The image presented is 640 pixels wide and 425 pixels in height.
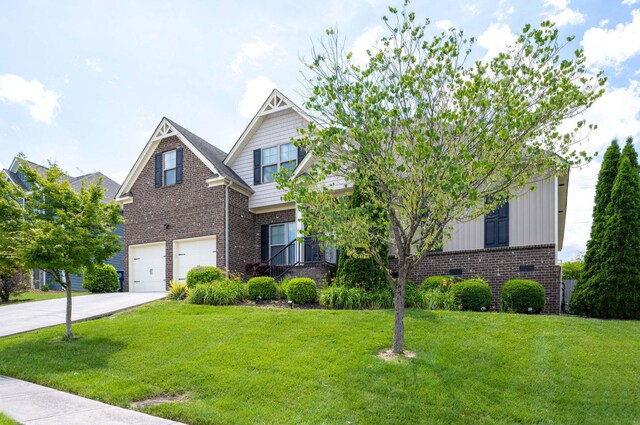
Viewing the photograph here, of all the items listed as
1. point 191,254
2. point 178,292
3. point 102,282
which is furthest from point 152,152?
point 178,292

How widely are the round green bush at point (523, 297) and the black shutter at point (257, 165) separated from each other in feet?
33.2

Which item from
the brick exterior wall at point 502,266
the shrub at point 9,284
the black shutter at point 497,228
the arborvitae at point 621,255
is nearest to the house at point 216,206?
the brick exterior wall at point 502,266

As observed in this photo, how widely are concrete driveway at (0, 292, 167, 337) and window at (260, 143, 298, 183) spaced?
5.98 m

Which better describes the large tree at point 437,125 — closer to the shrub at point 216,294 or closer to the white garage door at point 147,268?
the shrub at point 216,294

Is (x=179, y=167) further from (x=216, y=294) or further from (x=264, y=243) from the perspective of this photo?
(x=216, y=294)

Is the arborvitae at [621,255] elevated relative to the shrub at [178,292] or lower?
elevated

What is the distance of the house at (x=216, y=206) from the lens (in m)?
16.0

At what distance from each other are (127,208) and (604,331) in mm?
17232

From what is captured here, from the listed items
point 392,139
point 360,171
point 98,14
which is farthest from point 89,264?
point 392,139

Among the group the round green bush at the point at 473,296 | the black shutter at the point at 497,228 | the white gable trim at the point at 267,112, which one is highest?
the white gable trim at the point at 267,112

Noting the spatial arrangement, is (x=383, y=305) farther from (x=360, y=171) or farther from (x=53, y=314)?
(x=53, y=314)

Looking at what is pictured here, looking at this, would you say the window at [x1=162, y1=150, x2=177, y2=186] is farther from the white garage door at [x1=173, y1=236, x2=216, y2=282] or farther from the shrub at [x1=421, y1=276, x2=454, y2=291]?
the shrub at [x1=421, y1=276, x2=454, y2=291]

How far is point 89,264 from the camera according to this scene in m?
9.20

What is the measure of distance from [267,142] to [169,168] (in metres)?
4.19
